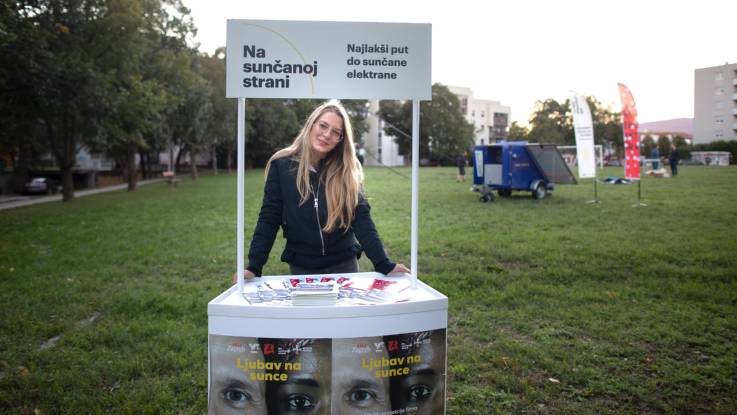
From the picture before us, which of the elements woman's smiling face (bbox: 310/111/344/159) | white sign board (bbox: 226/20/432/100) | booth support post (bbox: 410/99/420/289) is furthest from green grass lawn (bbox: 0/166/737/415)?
white sign board (bbox: 226/20/432/100)

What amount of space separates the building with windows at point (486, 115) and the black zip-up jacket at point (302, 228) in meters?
95.6

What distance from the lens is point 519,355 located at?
4.65m

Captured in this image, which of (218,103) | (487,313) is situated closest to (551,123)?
(218,103)

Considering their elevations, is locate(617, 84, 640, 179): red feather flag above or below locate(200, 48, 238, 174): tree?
below

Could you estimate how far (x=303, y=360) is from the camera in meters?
2.41

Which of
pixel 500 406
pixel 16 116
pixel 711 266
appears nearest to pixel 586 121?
pixel 711 266

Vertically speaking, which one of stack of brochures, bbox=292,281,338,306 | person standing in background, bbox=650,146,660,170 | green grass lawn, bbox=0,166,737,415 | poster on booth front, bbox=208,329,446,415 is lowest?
green grass lawn, bbox=0,166,737,415

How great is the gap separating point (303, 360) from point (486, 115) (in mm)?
110005

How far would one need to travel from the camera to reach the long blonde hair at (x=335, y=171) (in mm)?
3053

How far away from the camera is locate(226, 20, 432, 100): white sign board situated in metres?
2.58

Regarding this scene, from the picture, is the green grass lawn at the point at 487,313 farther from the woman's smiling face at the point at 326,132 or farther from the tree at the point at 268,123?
the tree at the point at 268,123

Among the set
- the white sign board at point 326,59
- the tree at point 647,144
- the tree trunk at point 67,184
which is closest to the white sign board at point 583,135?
the tree at point 647,144

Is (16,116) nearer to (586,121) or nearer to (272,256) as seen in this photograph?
(272,256)

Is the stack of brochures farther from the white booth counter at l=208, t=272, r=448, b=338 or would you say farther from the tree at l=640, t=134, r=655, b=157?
the tree at l=640, t=134, r=655, b=157
